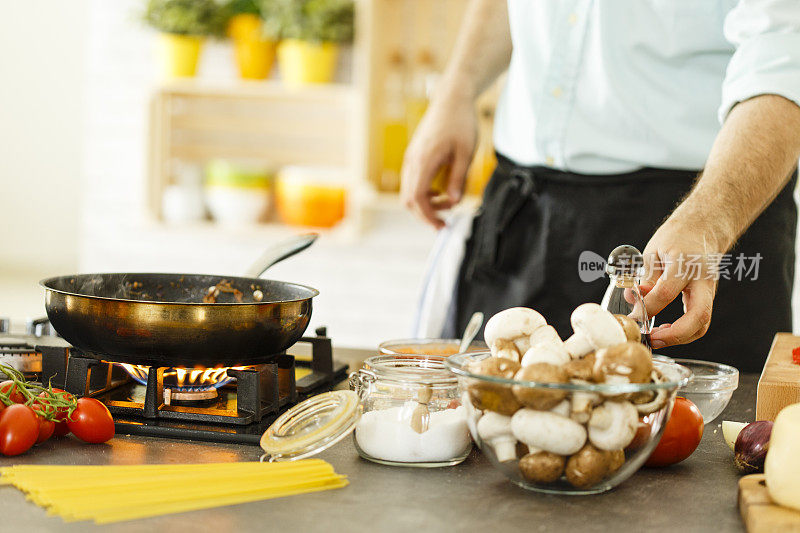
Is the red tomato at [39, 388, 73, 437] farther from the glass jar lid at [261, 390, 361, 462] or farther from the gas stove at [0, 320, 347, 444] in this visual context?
the glass jar lid at [261, 390, 361, 462]

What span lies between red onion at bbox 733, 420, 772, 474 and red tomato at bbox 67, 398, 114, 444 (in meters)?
0.64

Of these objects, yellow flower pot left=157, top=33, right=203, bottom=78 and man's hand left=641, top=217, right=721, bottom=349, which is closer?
man's hand left=641, top=217, right=721, bottom=349

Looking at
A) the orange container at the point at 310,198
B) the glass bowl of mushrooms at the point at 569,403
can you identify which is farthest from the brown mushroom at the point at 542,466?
the orange container at the point at 310,198

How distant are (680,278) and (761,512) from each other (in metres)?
0.33

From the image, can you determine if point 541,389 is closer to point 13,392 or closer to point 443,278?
point 13,392

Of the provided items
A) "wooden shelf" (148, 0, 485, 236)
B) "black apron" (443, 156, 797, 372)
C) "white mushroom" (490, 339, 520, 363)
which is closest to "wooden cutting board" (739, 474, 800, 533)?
"white mushroom" (490, 339, 520, 363)

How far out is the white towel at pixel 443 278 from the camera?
6.07 feet

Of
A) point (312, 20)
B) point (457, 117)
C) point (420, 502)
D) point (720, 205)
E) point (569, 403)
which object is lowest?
point (420, 502)

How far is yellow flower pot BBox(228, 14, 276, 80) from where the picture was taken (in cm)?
316

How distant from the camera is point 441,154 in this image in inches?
69.7

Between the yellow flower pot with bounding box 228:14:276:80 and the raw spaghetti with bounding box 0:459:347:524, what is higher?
the yellow flower pot with bounding box 228:14:276:80

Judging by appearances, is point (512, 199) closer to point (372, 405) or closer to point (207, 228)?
point (372, 405)

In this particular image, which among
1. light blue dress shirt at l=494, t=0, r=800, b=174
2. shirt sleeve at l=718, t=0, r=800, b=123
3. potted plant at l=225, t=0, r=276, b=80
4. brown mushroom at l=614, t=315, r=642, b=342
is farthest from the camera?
potted plant at l=225, t=0, r=276, b=80

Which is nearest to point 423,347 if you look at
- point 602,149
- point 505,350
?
point 505,350
